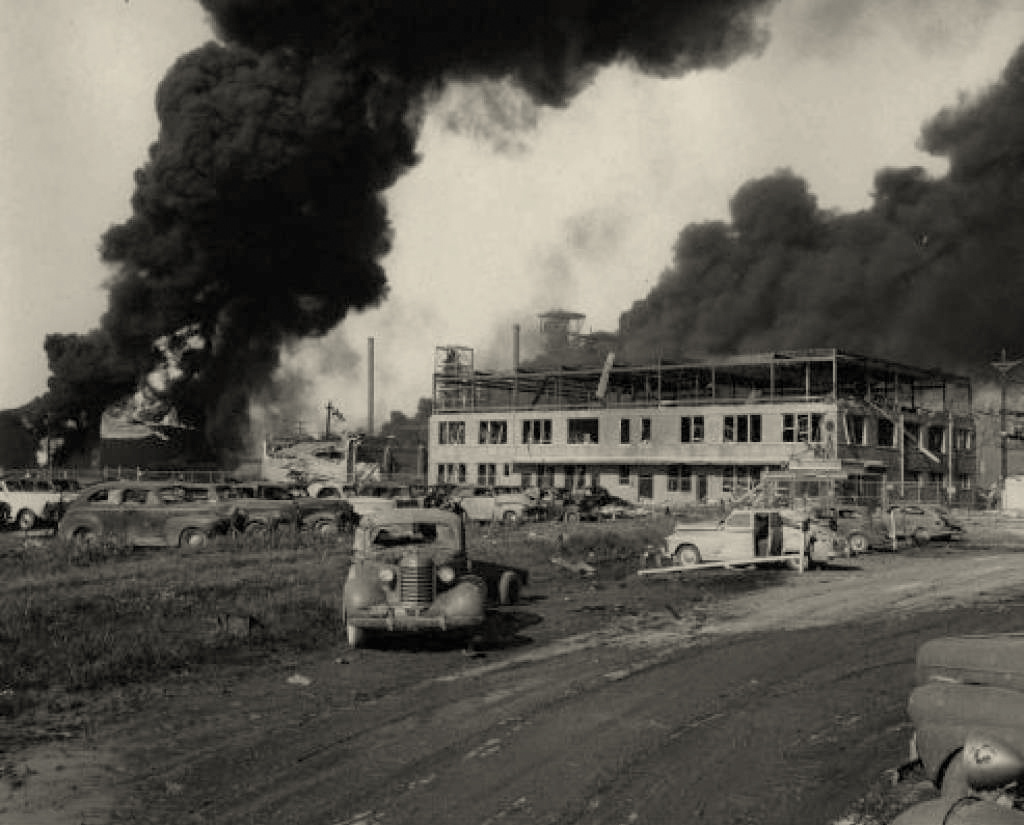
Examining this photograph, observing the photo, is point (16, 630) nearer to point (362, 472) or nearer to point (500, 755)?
point (500, 755)

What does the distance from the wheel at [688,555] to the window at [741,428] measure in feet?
105

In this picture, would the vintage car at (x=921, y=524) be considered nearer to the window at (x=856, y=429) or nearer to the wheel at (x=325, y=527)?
the wheel at (x=325, y=527)

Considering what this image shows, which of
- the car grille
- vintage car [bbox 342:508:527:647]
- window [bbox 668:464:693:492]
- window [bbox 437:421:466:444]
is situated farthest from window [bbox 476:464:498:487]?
the car grille

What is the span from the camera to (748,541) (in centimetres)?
2158

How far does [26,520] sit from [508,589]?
1949cm

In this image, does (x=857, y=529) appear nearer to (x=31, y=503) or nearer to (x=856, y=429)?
(x=31, y=503)

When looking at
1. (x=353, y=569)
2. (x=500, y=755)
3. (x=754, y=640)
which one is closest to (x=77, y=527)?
(x=353, y=569)

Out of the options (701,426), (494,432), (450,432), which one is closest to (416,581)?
(701,426)

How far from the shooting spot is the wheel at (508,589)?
15703 mm

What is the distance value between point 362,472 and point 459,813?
2090 inches

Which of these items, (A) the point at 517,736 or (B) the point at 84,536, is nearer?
(A) the point at 517,736

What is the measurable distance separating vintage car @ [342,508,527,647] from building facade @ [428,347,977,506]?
35746 millimetres

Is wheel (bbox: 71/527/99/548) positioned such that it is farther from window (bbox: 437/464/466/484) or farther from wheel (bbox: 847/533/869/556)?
window (bbox: 437/464/466/484)

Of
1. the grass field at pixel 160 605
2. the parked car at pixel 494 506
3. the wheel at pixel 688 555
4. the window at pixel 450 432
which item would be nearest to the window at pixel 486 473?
the window at pixel 450 432
